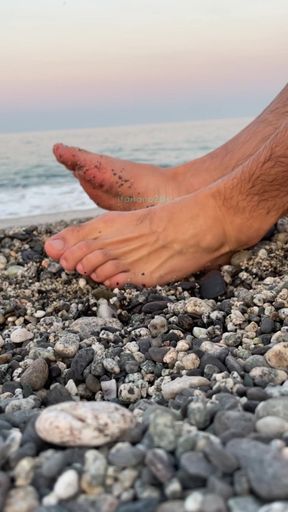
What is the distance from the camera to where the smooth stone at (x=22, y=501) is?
2.37ft

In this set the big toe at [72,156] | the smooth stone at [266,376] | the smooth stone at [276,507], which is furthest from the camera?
the big toe at [72,156]

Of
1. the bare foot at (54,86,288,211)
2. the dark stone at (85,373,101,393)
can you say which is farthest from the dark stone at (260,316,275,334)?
the bare foot at (54,86,288,211)

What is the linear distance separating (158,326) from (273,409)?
2.29 feet

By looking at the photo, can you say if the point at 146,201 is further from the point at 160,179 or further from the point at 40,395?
the point at 40,395

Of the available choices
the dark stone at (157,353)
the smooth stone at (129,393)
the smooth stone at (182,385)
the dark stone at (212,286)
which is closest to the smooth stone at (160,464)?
the smooth stone at (182,385)

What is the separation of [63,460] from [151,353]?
0.62 m

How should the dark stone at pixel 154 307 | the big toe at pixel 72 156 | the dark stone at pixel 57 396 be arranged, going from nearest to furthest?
the dark stone at pixel 57 396
the dark stone at pixel 154 307
the big toe at pixel 72 156

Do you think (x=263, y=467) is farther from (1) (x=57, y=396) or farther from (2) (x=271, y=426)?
(1) (x=57, y=396)

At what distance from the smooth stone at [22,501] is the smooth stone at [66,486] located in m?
0.03

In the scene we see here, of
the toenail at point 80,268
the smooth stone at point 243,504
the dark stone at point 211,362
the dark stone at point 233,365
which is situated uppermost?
the smooth stone at point 243,504

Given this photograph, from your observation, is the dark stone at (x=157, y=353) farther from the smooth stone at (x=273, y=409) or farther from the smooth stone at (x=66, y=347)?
the smooth stone at (x=273, y=409)

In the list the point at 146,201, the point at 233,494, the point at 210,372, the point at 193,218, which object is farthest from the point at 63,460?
the point at 146,201

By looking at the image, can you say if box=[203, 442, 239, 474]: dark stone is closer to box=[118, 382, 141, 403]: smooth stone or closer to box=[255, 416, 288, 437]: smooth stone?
box=[255, 416, 288, 437]: smooth stone

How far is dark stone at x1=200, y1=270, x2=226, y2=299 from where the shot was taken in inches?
74.0
